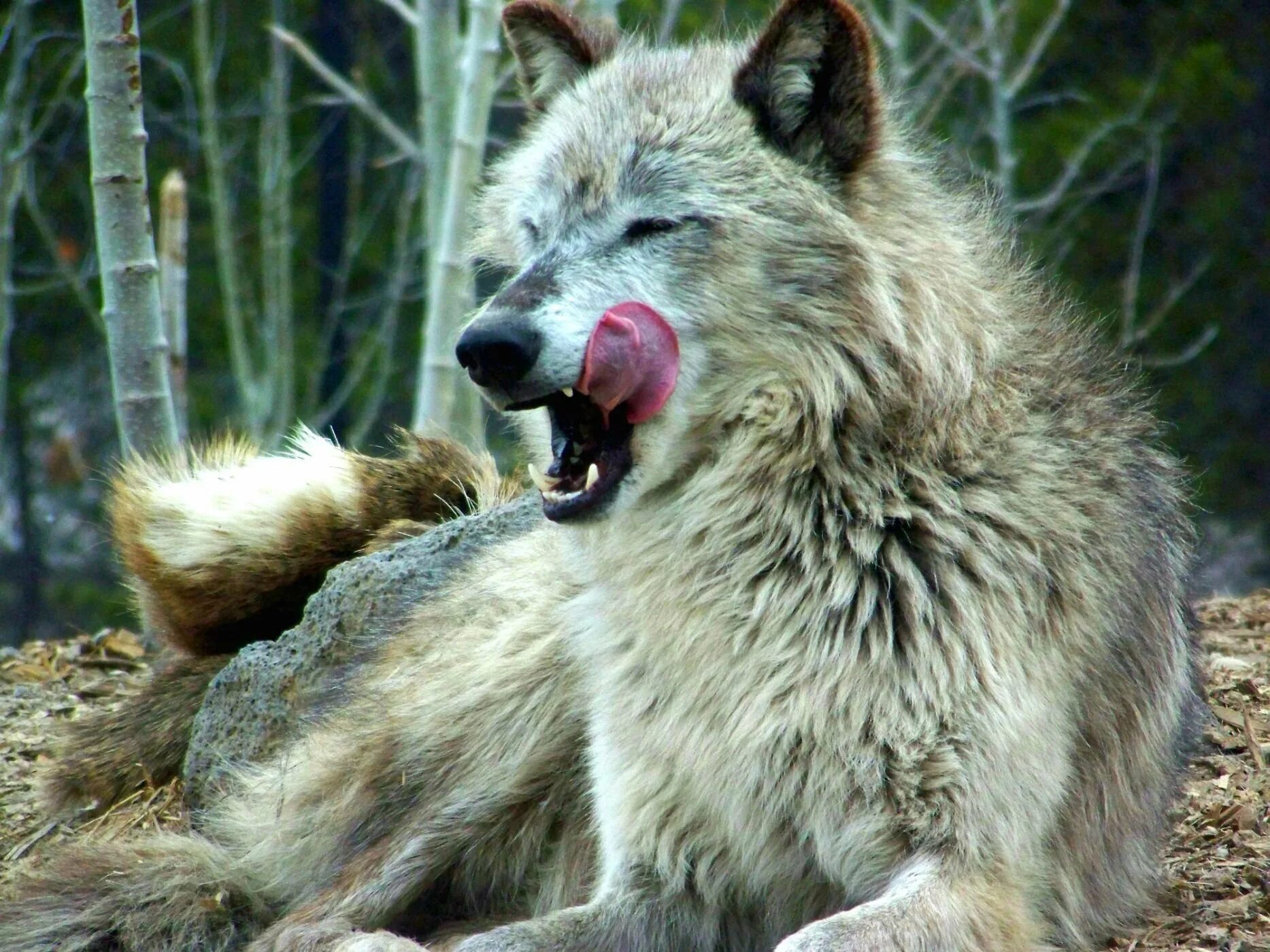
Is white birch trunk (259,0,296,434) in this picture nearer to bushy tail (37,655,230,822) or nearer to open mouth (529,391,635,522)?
bushy tail (37,655,230,822)

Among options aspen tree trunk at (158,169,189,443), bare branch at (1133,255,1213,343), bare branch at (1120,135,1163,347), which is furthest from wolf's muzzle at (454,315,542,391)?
bare branch at (1133,255,1213,343)

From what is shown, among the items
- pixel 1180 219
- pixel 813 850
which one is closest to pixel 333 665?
pixel 813 850

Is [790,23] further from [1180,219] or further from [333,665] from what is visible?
[1180,219]

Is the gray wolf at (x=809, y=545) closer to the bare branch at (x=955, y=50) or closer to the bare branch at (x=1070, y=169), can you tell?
the bare branch at (x=1070, y=169)

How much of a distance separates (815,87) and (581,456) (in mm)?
919

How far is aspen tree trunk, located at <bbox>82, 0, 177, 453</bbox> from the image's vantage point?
5.37 meters

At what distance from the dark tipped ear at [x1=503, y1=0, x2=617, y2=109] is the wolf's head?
16.5 inches

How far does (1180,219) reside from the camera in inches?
587

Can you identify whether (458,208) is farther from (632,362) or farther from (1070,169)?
(1070,169)

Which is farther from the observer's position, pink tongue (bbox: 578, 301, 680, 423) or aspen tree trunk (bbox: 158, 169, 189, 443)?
aspen tree trunk (bbox: 158, 169, 189, 443)

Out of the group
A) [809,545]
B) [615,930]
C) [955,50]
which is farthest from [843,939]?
[955,50]

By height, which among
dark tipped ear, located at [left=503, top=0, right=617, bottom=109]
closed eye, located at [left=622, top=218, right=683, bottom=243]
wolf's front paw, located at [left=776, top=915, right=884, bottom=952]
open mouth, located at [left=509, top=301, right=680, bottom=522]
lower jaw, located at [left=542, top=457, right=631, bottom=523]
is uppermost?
dark tipped ear, located at [left=503, top=0, right=617, bottom=109]

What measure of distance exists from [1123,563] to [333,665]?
214cm

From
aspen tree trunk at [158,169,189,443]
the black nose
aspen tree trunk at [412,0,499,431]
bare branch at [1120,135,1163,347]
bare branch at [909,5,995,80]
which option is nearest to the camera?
the black nose
